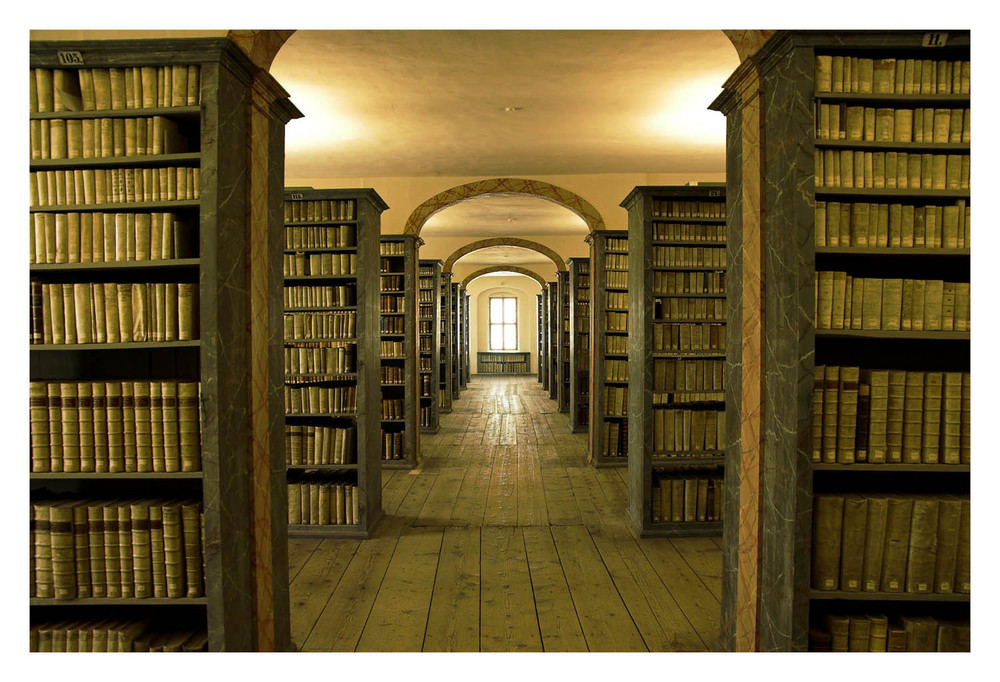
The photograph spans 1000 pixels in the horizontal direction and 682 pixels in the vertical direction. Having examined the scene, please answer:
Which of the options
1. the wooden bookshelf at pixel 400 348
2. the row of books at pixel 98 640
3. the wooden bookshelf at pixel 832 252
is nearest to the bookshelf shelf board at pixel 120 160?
the row of books at pixel 98 640

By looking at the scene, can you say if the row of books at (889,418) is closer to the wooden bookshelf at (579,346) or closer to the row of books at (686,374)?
the row of books at (686,374)

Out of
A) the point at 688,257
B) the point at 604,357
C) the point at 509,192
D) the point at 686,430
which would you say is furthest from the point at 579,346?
the point at 686,430

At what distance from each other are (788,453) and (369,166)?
20.8ft

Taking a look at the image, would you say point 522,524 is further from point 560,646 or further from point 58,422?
point 58,422

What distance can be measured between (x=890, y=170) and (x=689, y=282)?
2985 millimetres

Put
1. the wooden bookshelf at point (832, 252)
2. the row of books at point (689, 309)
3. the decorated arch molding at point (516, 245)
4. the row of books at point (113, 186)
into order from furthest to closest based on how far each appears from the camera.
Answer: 1. the decorated arch molding at point (516, 245)
2. the row of books at point (689, 309)
3. the row of books at point (113, 186)
4. the wooden bookshelf at point (832, 252)

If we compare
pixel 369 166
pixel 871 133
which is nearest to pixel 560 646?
pixel 871 133

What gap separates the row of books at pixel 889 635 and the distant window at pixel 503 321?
20907mm

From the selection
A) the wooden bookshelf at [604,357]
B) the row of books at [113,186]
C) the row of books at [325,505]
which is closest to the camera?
the row of books at [113,186]

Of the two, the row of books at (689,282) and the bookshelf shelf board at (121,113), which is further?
the row of books at (689,282)

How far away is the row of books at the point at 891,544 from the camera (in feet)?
7.84

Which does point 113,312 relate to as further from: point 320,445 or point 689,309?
point 689,309

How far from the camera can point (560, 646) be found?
319cm

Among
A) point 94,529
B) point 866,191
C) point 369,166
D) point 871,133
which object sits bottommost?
point 94,529
